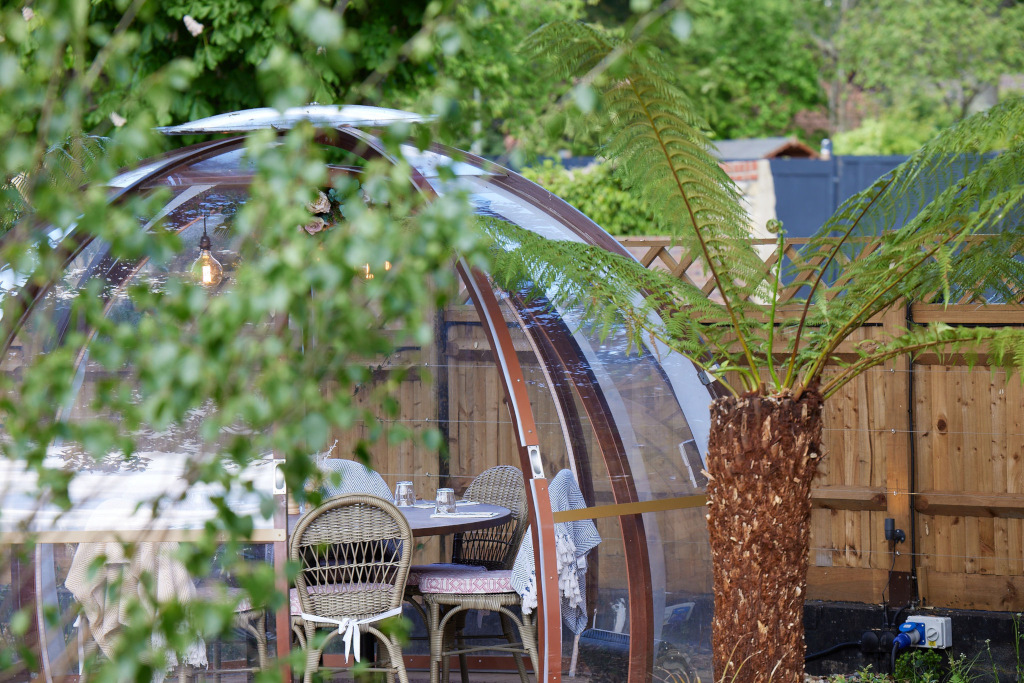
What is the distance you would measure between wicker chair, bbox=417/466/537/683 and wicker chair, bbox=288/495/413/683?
39 cm

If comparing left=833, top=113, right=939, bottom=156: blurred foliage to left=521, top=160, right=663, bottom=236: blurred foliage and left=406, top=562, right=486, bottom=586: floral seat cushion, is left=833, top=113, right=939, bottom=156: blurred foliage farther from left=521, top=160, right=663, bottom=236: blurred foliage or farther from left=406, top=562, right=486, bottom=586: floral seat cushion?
left=406, top=562, right=486, bottom=586: floral seat cushion

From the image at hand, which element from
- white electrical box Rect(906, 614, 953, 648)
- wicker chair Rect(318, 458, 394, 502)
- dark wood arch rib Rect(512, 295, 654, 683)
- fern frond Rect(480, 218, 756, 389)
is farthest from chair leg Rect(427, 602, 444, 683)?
white electrical box Rect(906, 614, 953, 648)

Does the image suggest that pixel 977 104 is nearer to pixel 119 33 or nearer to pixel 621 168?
pixel 621 168

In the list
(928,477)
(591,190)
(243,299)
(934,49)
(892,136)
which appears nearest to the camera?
(243,299)

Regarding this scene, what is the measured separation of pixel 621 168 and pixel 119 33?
256 centimetres

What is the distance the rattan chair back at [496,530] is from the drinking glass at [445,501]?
0.83 ft

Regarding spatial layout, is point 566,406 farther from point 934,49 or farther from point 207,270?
point 934,49

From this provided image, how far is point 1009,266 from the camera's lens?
12.5 feet

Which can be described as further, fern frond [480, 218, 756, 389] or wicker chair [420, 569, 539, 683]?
wicker chair [420, 569, 539, 683]

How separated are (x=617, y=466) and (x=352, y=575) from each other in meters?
1.18

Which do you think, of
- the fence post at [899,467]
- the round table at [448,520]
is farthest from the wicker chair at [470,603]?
the fence post at [899,467]

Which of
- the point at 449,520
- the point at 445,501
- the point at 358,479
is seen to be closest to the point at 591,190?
the point at 358,479

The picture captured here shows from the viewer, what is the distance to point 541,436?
4.03 m

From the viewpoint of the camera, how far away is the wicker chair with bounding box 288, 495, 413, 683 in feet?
12.8
